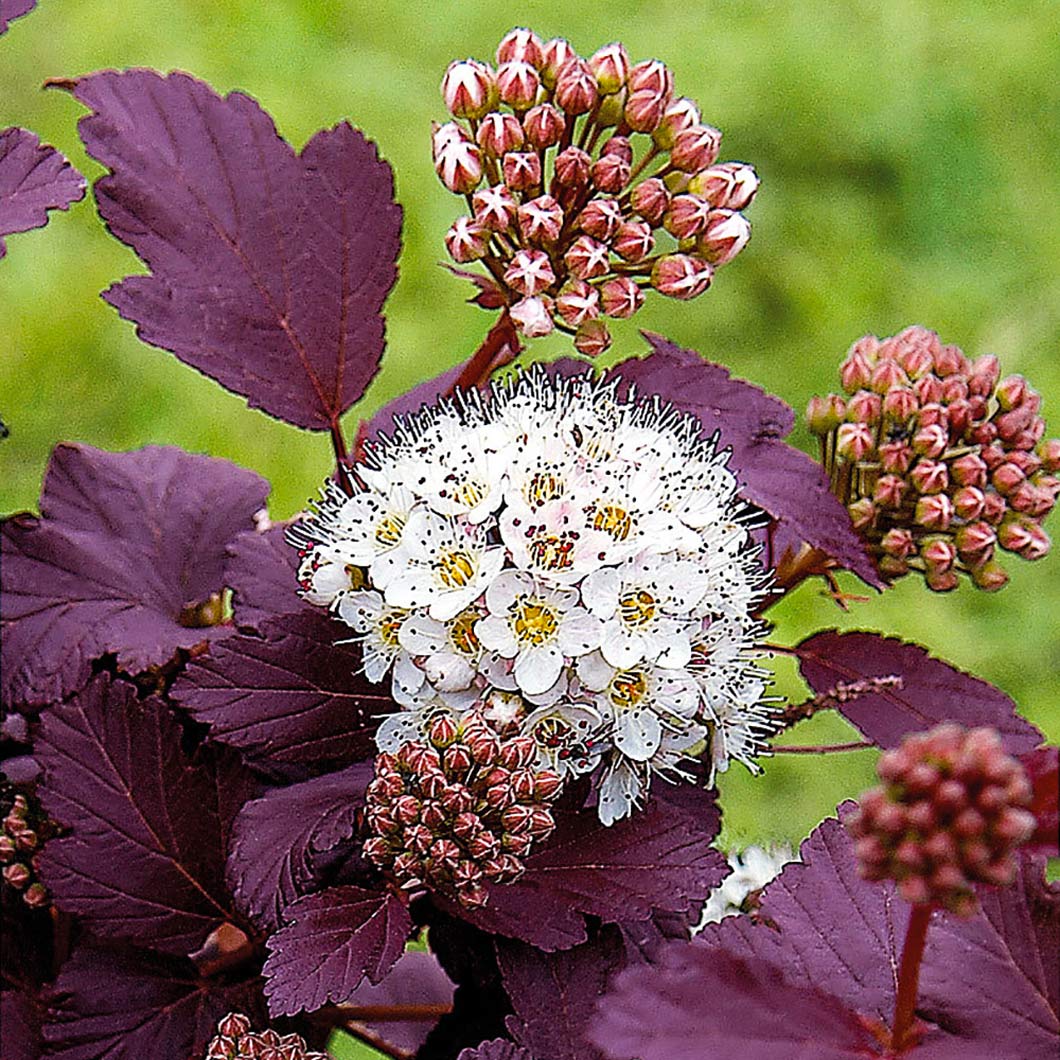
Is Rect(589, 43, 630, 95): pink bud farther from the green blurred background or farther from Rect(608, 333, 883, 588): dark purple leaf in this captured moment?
the green blurred background

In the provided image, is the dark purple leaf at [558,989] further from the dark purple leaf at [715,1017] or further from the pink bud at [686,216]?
the pink bud at [686,216]

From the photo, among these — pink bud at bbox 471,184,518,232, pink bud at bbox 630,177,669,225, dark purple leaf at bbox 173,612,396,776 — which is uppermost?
pink bud at bbox 630,177,669,225

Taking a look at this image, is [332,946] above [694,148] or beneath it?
beneath

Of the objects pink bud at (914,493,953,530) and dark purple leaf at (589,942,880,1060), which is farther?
pink bud at (914,493,953,530)

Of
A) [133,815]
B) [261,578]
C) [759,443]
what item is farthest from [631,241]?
[133,815]

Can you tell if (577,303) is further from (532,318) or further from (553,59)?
(553,59)

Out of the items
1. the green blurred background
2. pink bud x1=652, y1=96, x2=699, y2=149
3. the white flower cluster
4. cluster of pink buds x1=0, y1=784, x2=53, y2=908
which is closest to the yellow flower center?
the white flower cluster

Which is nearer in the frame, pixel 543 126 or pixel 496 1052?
pixel 496 1052
